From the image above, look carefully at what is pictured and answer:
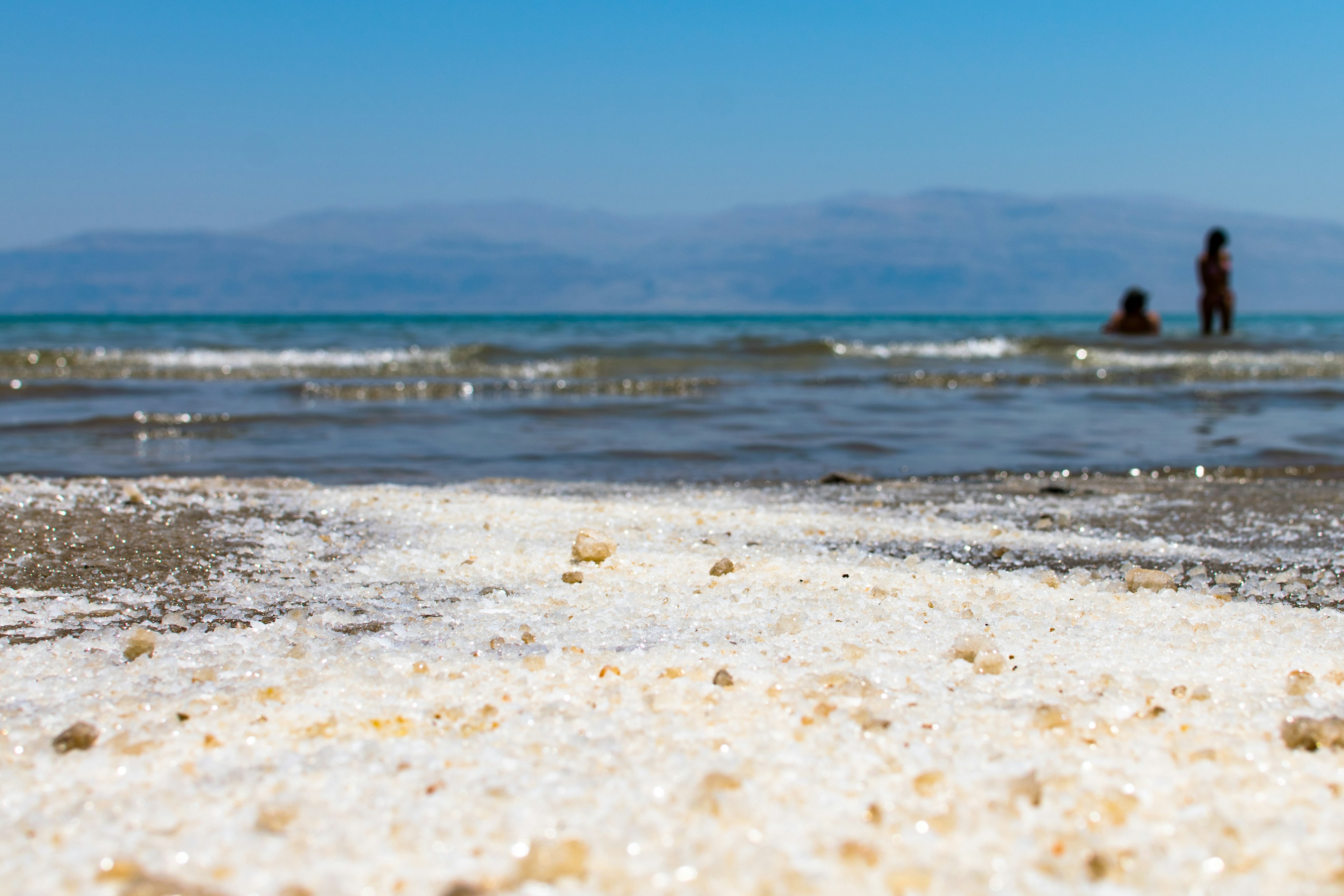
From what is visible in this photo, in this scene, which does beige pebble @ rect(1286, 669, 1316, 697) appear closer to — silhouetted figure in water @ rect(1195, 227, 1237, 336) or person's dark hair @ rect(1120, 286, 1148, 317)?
silhouetted figure in water @ rect(1195, 227, 1237, 336)

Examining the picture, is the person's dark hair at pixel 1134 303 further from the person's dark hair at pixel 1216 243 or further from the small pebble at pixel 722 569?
the small pebble at pixel 722 569

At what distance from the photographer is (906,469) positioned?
478 centimetres

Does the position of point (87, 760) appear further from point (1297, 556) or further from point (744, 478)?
point (744, 478)

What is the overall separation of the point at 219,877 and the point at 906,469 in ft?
13.1

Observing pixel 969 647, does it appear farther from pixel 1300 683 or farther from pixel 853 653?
pixel 1300 683

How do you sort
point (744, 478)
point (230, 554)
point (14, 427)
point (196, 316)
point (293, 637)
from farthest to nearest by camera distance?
point (196, 316) < point (14, 427) < point (744, 478) < point (230, 554) < point (293, 637)

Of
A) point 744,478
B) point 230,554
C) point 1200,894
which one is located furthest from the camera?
point 744,478

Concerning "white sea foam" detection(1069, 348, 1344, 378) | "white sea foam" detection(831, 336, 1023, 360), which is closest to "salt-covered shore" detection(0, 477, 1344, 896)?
"white sea foam" detection(1069, 348, 1344, 378)

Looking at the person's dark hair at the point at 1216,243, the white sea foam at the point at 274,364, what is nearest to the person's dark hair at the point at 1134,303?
the person's dark hair at the point at 1216,243

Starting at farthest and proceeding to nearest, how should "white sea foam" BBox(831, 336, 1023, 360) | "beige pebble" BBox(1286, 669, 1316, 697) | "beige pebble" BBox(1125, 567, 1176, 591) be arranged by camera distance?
"white sea foam" BBox(831, 336, 1023, 360)
"beige pebble" BBox(1125, 567, 1176, 591)
"beige pebble" BBox(1286, 669, 1316, 697)

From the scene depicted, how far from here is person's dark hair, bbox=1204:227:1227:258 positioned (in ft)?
54.3

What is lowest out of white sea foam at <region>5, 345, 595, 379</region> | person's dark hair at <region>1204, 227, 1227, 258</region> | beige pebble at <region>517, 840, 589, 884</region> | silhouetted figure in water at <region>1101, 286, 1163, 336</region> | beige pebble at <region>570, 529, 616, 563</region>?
beige pebble at <region>517, 840, 589, 884</region>

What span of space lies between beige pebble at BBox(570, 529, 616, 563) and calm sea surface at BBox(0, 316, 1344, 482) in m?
1.93

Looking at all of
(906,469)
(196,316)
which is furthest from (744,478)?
(196,316)
